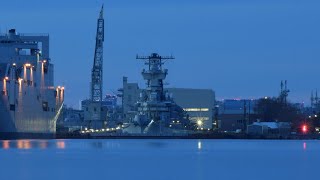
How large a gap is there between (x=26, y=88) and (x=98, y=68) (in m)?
65.0

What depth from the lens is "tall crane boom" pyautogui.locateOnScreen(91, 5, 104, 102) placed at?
172 metres

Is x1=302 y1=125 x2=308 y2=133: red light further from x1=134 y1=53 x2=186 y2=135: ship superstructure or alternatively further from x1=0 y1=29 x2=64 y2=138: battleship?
x1=0 y1=29 x2=64 y2=138: battleship

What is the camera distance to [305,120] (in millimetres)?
189750

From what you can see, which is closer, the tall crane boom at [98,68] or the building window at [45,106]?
the building window at [45,106]

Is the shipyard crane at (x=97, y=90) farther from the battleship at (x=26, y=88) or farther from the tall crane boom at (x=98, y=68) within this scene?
the battleship at (x=26, y=88)

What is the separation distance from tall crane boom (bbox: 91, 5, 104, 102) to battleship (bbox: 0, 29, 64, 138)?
139ft

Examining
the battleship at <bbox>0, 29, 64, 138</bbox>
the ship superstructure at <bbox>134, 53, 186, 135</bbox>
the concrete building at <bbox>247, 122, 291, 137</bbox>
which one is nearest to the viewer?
the battleship at <bbox>0, 29, 64, 138</bbox>

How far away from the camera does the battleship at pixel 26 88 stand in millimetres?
104188

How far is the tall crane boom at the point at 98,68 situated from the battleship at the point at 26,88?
42.4 metres
